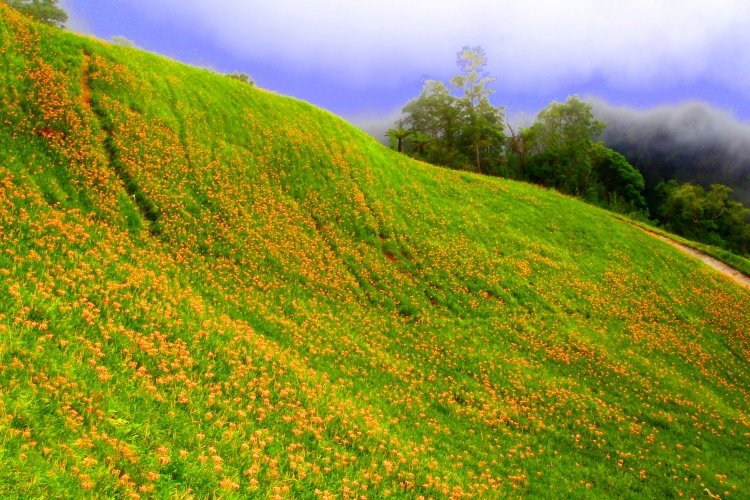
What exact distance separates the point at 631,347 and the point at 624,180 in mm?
69230

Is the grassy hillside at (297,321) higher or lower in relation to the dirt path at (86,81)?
lower

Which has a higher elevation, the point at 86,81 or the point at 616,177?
the point at 616,177

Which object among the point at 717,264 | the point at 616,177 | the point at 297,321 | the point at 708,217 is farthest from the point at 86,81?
the point at 708,217

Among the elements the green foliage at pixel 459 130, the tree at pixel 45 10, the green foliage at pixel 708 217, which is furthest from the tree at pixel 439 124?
the tree at pixel 45 10

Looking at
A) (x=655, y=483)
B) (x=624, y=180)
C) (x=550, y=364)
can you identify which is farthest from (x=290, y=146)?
(x=624, y=180)

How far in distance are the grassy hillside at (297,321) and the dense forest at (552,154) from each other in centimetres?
3899

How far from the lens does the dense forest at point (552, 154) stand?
75.6 metres

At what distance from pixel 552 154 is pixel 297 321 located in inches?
2820

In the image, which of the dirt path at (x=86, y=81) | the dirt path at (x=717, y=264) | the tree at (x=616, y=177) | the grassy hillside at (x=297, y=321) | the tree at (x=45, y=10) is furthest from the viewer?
the tree at (x=616, y=177)

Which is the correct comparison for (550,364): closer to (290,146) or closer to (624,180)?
(290,146)

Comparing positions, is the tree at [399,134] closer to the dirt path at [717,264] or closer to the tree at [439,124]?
the tree at [439,124]

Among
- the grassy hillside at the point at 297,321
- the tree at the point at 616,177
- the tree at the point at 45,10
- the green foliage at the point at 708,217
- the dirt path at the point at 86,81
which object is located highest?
the tree at the point at 45,10

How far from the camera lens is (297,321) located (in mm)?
17703

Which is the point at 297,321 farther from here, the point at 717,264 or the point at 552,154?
the point at 552,154
